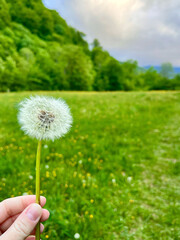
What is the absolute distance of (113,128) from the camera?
23.4 ft

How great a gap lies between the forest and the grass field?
2111cm

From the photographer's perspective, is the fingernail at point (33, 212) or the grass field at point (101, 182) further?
the grass field at point (101, 182)

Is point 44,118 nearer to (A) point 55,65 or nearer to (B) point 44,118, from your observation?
(B) point 44,118

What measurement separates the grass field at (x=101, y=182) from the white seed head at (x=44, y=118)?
1.66 metres

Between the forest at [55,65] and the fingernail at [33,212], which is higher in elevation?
the forest at [55,65]

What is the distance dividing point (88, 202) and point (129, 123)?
5.30 m

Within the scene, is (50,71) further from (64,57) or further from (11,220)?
(11,220)

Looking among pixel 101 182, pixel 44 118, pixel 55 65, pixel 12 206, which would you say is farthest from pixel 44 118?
pixel 55 65

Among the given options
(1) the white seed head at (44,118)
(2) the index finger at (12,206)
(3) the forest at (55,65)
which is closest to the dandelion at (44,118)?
(1) the white seed head at (44,118)

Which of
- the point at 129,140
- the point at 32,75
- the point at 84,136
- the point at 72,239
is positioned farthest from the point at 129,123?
the point at 32,75

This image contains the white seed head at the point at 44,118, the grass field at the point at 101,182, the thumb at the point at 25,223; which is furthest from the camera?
the grass field at the point at 101,182

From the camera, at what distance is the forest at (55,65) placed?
32356mm

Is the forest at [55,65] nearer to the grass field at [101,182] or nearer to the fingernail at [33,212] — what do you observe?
the grass field at [101,182]

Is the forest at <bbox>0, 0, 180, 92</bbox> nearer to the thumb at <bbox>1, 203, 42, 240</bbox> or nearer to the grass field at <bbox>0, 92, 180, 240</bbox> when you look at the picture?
the grass field at <bbox>0, 92, 180, 240</bbox>
